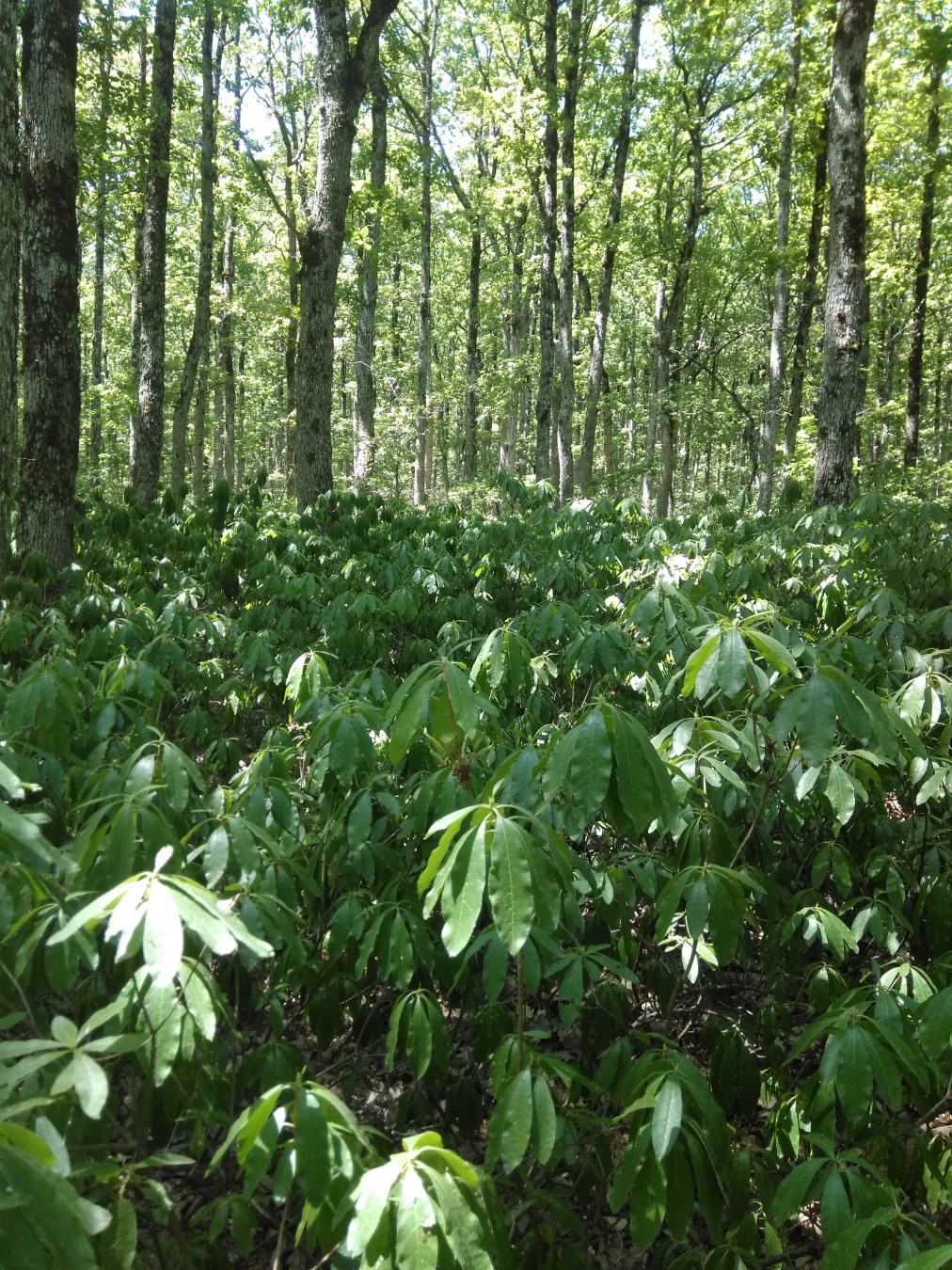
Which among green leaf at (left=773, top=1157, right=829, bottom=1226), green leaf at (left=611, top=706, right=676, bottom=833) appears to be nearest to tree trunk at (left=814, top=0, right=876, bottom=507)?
green leaf at (left=611, top=706, right=676, bottom=833)

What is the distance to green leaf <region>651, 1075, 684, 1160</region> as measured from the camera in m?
1.53

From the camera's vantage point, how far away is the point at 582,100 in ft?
57.4

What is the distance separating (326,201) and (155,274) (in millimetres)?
3359

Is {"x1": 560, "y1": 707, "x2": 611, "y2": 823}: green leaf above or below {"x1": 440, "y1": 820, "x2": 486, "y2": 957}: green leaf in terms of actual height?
above

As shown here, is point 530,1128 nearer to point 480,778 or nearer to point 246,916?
point 246,916

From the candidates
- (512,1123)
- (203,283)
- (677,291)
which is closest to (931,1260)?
(512,1123)

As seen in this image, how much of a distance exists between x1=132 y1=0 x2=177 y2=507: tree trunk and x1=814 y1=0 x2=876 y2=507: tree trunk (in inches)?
306

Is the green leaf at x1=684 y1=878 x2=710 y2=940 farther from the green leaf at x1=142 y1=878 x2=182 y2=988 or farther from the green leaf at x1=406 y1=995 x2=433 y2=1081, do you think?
the green leaf at x1=142 y1=878 x2=182 y2=988

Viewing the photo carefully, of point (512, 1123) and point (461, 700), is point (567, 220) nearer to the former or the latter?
point (461, 700)

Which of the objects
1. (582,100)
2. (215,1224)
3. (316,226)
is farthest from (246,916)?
(582,100)

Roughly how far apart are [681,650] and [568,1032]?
5.12ft

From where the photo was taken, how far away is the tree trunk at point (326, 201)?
8.34 meters

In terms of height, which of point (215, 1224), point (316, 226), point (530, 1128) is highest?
point (316, 226)

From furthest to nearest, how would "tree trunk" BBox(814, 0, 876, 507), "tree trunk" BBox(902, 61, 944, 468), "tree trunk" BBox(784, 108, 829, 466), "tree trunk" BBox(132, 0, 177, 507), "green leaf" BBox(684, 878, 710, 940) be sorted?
"tree trunk" BBox(902, 61, 944, 468)
"tree trunk" BBox(784, 108, 829, 466)
"tree trunk" BBox(132, 0, 177, 507)
"tree trunk" BBox(814, 0, 876, 507)
"green leaf" BBox(684, 878, 710, 940)
